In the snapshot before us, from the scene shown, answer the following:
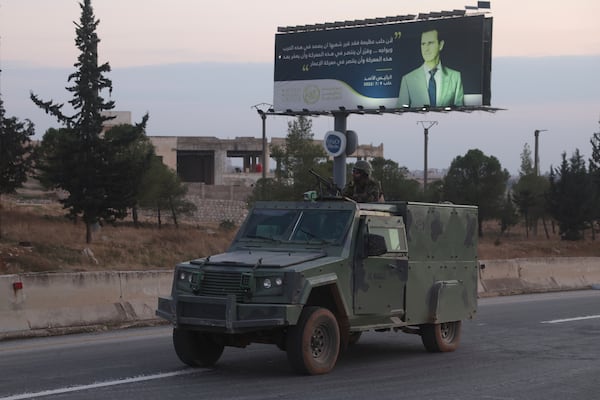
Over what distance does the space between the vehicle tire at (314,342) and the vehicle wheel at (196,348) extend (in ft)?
4.12

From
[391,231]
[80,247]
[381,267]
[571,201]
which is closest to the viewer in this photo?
[381,267]

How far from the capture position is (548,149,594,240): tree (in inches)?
2295

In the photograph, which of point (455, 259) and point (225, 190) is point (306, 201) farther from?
point (225, 190)

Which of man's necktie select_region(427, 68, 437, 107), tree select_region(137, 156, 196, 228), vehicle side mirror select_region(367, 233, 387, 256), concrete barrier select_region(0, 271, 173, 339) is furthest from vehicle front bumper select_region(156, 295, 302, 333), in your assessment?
tree select_region(137, 156, 196, 228)

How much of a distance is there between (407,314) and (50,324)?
537cm

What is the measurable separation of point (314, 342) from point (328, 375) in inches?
15.9

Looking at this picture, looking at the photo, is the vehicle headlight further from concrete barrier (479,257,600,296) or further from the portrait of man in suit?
the portrait of man in suit

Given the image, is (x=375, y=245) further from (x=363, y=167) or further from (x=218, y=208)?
(x=218, y=208)

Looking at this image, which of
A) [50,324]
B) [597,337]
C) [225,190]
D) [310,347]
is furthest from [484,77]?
[225,190]

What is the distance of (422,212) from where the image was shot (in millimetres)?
12336

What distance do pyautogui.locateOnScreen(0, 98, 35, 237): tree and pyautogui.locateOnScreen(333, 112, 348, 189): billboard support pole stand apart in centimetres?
1480

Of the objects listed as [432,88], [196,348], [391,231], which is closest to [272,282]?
Answer: [196,348]

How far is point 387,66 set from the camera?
36.6 m

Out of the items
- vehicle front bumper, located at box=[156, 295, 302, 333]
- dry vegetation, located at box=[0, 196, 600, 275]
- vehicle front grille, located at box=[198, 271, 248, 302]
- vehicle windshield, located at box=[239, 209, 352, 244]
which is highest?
vehicle windshield, located at box=[239, 209, 352, 244]
